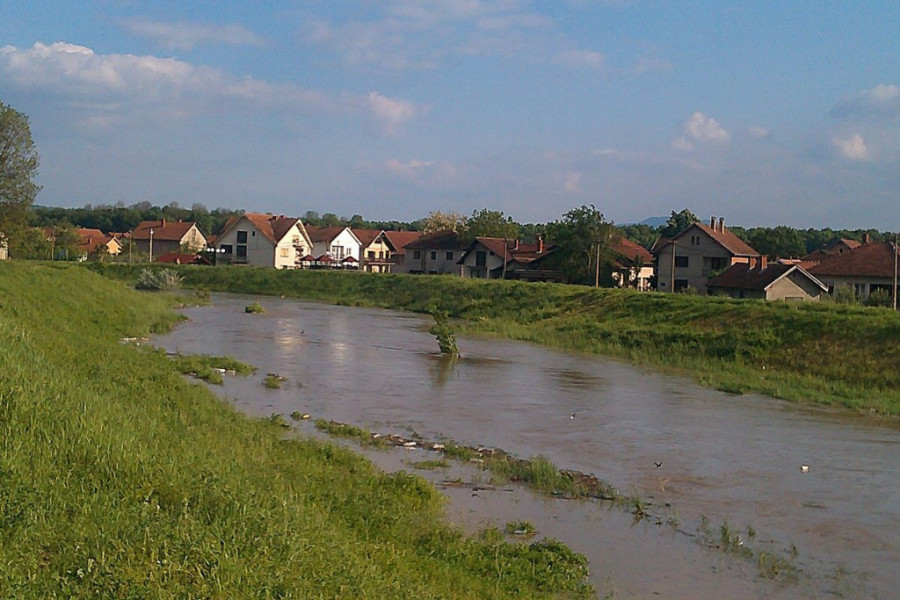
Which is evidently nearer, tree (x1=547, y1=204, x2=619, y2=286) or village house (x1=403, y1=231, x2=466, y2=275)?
tree (x1=547, y1=204, x2=619, y2=286)

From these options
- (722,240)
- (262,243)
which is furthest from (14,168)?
(722,240)

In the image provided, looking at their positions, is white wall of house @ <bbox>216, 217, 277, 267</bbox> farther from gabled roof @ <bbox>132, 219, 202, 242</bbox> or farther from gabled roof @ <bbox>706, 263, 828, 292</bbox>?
gabled roof @ <bbox>706, 263, 828, 292</bbox>

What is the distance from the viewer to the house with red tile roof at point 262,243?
82.4 meters

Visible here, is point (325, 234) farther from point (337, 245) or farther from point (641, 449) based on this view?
point (641, 449)

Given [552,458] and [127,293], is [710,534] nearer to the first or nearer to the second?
[552,458]

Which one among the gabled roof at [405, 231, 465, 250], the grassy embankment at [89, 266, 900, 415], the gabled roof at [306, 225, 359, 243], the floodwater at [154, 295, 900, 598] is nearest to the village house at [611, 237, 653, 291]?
the grassy embankment at [89, 266, 900, 415]

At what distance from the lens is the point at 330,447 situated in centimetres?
1232

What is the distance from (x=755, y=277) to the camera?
48.8 metres

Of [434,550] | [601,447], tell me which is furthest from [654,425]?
[434,550]

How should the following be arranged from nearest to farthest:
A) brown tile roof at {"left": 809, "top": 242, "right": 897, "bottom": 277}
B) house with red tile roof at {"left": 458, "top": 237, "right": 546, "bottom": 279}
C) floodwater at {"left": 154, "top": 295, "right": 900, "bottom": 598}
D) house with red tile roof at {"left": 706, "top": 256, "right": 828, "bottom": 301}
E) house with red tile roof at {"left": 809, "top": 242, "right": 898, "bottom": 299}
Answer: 1. floodwater at {"left": 154, "top": 295, "right": 900, "bottom": 598}
2. house with red tile roof at {"left": 706, "top": 256, "right": 828, "bottom": 301}
3. house with red tile roof at {"left": 809, "top": 242, "right": 898, "bottom": 299}
4. brown tile roof at {"left": 809, "top": 242, "right": 897, "bottom": 277}
5. house with red tile roof at {"left": 458, "top": 237, "right": 546, "bottom": 279}

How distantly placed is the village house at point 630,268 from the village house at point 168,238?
48955mm

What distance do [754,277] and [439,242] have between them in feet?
116

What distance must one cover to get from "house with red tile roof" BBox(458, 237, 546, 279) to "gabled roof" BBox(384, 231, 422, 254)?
18.2 metres

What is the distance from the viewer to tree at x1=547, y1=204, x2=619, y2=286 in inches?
2355
